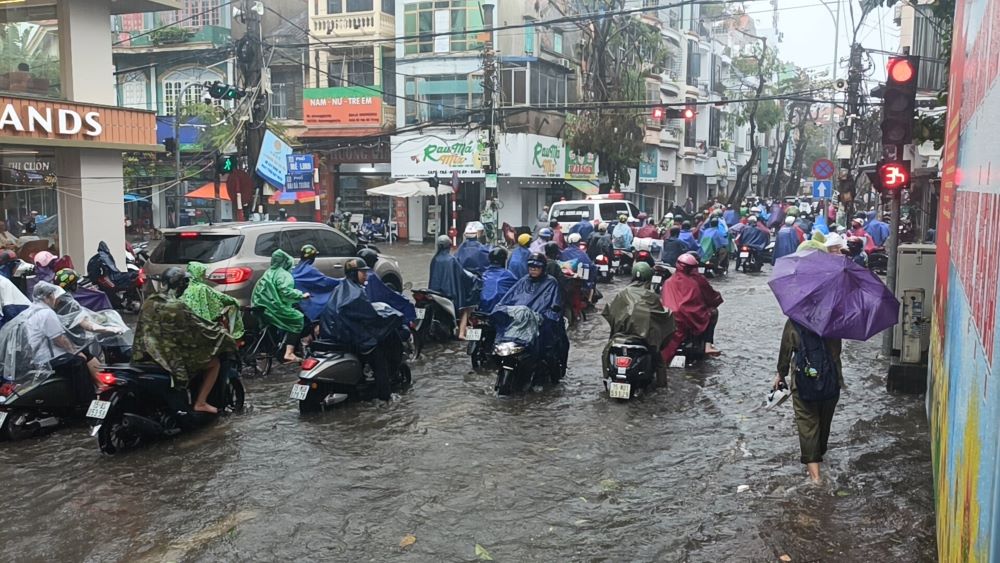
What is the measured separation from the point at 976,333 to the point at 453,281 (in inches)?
348

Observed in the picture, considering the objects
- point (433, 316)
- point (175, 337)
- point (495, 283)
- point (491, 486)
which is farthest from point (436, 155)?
point (491, 486)

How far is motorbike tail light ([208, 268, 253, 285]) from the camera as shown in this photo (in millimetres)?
10852

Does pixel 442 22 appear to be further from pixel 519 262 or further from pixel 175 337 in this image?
pixel 175 337

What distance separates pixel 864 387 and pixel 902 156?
265 cm

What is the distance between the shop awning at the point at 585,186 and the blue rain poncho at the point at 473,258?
23.7m

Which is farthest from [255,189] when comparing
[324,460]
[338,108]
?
[338,108]

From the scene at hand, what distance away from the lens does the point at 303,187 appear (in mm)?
22578

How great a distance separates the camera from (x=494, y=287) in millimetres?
10953

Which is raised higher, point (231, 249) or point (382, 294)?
point (231, 249)

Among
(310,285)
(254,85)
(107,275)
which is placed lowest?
(107,275)

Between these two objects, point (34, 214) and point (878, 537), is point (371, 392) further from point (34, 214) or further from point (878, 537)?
point (34, 214)

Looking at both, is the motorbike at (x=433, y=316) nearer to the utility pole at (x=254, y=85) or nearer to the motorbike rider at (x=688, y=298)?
the motorbike rider at (x=688, y=298)

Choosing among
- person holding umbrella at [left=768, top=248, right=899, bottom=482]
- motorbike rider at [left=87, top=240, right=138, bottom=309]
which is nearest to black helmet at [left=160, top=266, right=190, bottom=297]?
person holding umbrella at [left=768, top=248, right=899, bottom=482]

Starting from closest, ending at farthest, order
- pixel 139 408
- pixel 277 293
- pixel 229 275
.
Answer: pixel 139 408, pixel 277 293, pixel 229 275
